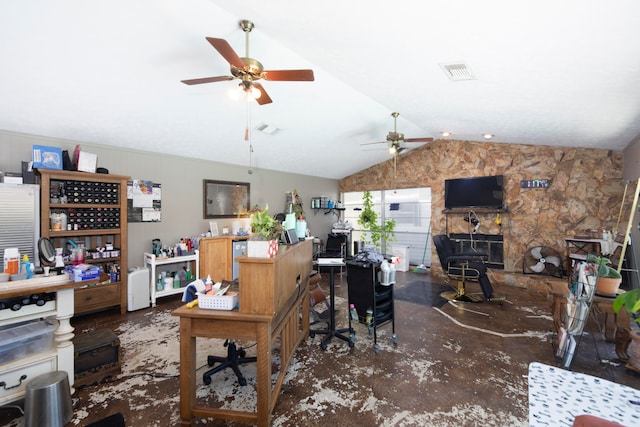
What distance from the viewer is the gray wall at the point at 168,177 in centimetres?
352

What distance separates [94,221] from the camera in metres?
3.82

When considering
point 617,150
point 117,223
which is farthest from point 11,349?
point 617,150

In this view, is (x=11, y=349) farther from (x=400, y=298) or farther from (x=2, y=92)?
(x=400, y=298)

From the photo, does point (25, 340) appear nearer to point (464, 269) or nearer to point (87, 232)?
point (87, 232)

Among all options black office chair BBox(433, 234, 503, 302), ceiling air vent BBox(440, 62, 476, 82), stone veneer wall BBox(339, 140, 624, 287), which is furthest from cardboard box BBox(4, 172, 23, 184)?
stone veneer wall BBox(339, 140, 624, 287)

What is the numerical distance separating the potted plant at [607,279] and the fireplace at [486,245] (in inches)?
129

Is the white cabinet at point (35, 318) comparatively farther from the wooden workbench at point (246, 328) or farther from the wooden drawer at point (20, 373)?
the wooden workbench at point (246, 328)

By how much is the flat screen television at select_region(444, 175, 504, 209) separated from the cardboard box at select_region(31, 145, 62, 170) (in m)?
6.80

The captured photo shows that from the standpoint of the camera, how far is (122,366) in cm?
262

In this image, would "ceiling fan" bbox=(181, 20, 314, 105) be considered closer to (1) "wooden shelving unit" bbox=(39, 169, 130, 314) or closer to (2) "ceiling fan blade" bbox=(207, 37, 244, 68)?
(2) "ceiling fan blade" bbox=(207, 37, 244, 68)

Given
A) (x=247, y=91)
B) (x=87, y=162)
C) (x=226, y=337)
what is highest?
(x=247, y=91)

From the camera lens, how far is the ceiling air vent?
102 inches

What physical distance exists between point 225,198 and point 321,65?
3387mm

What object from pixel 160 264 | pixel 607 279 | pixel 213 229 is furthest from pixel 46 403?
pixel 607 279
